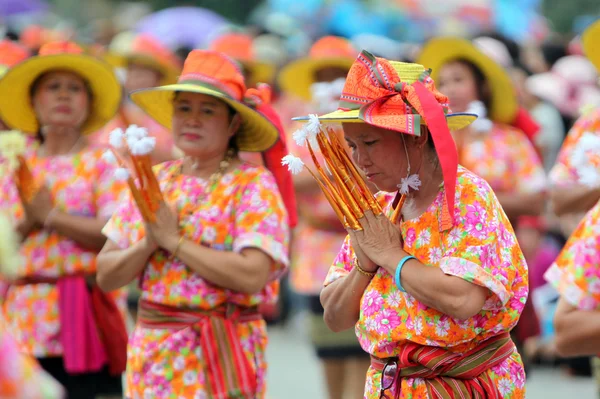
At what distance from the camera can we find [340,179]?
11.6ft

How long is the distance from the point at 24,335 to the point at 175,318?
1.14 m

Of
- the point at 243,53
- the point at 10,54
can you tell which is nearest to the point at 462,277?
the point at 10,54

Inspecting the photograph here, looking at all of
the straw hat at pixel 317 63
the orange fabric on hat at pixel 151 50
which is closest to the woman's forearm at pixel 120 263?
the straw hat at pixel 317 63

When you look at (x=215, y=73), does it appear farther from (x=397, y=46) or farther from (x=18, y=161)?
(x=397, y=46)

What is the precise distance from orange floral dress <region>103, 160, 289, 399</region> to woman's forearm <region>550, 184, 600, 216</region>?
1.61 metres

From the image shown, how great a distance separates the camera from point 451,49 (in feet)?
20.5

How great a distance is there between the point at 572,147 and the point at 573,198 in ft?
1.09

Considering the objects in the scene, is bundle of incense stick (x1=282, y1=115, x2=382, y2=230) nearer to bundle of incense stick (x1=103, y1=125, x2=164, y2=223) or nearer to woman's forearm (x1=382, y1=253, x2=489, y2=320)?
woman's forearm (x1=382, y1=253, x2=489, y2=320)

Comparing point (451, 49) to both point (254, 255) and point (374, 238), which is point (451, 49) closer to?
point (254, 255)

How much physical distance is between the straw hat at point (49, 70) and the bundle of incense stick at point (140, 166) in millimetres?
1176

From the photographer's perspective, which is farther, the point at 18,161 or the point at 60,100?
the point at 60,100

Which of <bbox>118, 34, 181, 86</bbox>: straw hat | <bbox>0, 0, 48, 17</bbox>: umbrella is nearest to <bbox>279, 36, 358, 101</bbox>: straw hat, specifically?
<bbox>118, 34, 181, 86</bbox>: straw hat

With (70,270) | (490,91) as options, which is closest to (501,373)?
(70,270)

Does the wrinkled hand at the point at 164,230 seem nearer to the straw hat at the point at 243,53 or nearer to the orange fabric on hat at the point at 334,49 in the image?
the orange fabric on hat at the point at 334,49
